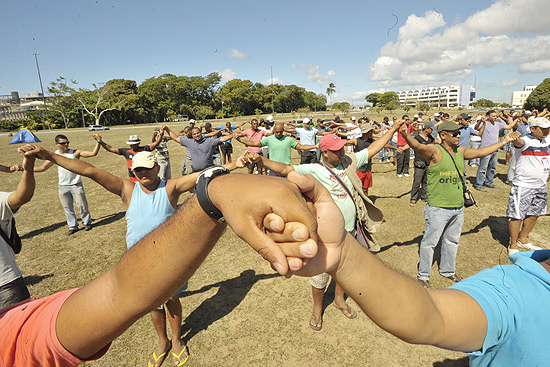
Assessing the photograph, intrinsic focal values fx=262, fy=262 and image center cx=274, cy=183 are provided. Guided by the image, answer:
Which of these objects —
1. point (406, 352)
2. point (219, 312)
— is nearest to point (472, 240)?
point (406, 352)

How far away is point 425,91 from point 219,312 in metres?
219

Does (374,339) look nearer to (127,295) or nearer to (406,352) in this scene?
(406,352)

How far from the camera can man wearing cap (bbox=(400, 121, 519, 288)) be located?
4148 millimetres

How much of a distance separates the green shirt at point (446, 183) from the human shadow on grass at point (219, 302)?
323 centimetres

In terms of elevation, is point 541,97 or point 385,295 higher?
point 541,97

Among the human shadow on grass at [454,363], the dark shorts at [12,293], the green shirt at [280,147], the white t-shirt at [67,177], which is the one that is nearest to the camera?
the dark shorts at [12,293]

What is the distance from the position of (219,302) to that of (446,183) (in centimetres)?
420

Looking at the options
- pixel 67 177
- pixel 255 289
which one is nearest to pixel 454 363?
pixel 255 289

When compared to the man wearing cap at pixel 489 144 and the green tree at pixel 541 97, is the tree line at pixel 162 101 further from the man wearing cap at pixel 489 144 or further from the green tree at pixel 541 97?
the man wearing cap at pixel 489 144

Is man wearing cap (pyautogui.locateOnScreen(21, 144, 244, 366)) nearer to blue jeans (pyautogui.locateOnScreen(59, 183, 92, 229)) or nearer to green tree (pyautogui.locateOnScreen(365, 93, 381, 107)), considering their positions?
blue jeans (pyautogui.locateOnScreen(59, 183, 92, 229))

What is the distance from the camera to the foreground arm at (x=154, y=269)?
90 centimetres

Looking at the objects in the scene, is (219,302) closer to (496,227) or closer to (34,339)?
(34,339)

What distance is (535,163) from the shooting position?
509 cm

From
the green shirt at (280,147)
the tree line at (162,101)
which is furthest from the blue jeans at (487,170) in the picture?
the tree line at (162,101)
